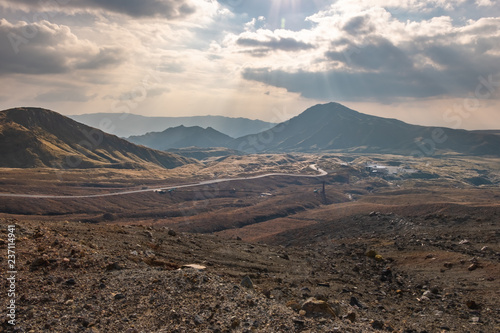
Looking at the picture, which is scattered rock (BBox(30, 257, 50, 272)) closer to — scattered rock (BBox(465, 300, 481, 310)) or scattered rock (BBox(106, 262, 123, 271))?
scattered rock (BBox(106, 262, 123, 271))

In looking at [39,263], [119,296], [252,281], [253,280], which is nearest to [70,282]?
[39,263]

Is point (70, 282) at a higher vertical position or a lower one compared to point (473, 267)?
higher

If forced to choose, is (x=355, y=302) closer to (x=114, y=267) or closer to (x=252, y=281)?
(x=252, y=281)

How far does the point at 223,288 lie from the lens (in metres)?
17.1

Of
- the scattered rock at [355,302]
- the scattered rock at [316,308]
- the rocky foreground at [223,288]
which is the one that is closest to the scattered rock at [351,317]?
the rocky foreground at [223,288]

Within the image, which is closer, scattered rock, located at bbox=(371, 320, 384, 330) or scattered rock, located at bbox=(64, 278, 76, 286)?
scattered rock, located at bbox=(64, 278, 76, 286)

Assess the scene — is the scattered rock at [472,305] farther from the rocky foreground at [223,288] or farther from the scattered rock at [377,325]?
the scattered rock at [377,325]

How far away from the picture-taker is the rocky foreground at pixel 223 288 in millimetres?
13852

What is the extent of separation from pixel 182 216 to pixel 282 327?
94900mm

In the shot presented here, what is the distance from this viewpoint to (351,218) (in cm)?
6669

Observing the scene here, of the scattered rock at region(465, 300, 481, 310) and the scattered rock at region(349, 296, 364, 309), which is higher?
the scattered rock at region(349, 296, 364, 309)

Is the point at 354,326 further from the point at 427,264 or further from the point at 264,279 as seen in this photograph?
the point at 427,264

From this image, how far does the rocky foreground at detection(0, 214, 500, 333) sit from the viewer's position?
1385 centimetres

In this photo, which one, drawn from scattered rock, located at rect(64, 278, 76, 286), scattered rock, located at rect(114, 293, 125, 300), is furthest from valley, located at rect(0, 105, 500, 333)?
scattered rock, located at rect(114, 293, 125, 300)
